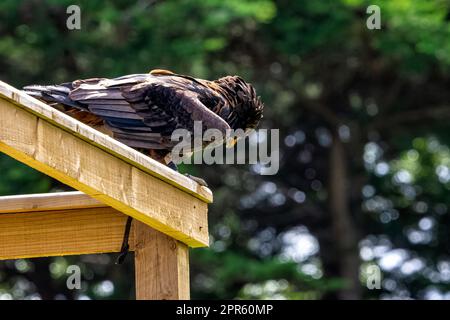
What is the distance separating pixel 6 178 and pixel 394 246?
6.08m

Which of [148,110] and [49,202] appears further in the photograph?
[148,110]

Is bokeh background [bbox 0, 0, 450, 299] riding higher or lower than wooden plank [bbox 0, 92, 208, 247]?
higher

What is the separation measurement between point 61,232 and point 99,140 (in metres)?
0.70

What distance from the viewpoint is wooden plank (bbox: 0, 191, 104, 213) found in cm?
435

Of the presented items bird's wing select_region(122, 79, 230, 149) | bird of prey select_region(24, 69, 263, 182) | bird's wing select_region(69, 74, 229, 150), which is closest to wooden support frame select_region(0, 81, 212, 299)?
bird of prey select_region(24, 69, 263, 182)

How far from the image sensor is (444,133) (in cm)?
1494

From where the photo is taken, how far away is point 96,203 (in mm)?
4336

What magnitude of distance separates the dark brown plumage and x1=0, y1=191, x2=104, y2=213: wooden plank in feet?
2.44

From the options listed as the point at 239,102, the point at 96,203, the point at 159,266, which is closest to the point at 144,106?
the point at 239,102

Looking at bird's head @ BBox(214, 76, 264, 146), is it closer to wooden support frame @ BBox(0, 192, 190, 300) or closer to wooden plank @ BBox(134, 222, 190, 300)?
wooden support frame @ BBox(0, 192, 190, 300)

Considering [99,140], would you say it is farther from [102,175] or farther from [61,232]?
[61,232]

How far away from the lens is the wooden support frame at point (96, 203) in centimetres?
366
